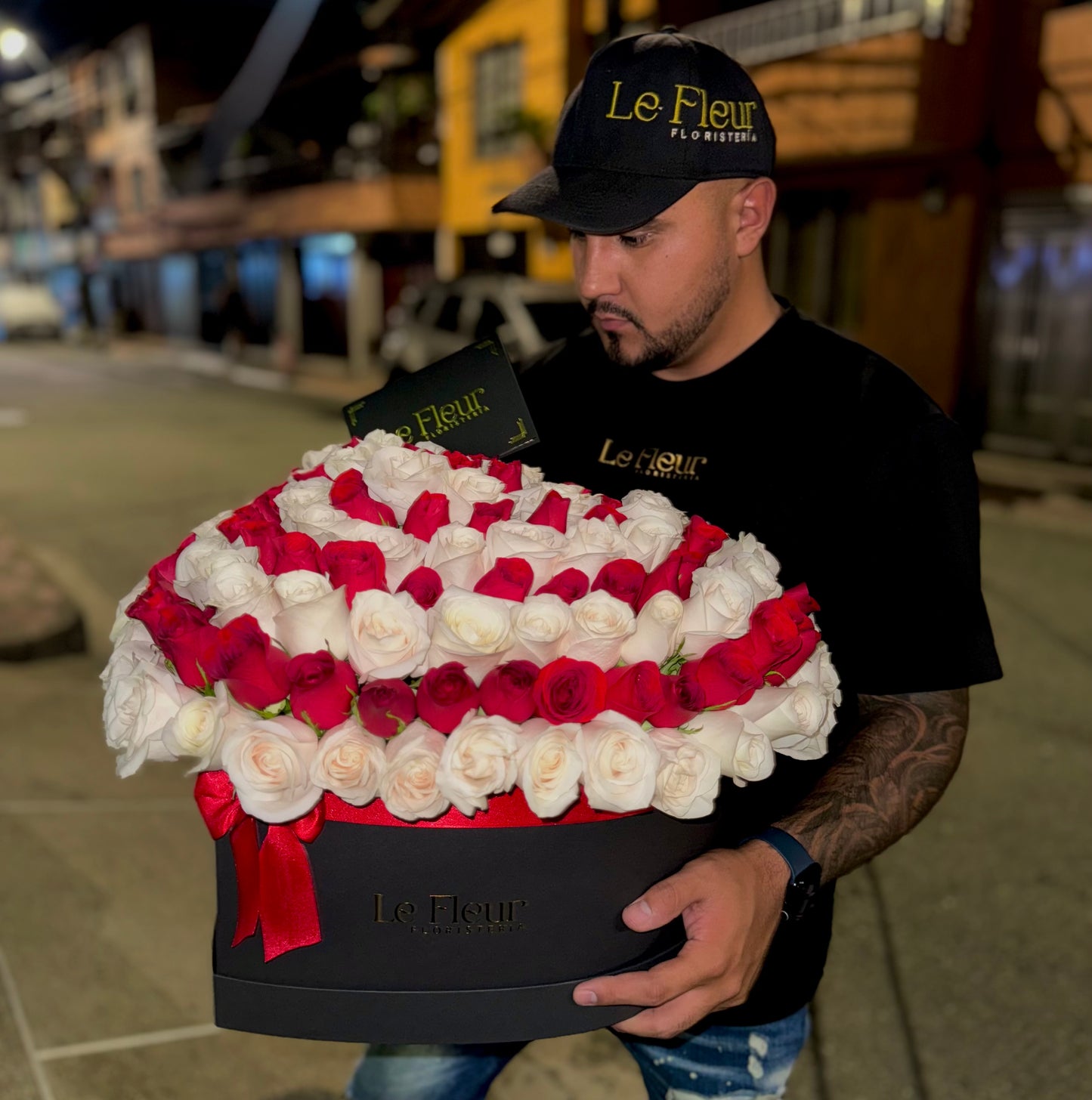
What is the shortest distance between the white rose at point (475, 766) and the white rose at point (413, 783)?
0.01 metres

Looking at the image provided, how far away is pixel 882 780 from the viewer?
1.51 meters

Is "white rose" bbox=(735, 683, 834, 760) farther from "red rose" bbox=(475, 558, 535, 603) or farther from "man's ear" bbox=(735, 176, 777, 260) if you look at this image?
"man's ear" bbox=(735, 176, 777, 260)

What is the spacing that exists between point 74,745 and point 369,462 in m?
3.75

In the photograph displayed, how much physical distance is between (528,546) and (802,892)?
572 mm

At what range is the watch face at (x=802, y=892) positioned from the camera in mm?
1354

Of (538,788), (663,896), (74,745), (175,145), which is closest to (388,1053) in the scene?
(663,896)

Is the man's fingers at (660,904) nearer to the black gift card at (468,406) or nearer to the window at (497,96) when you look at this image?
the black gift card at (468,406)

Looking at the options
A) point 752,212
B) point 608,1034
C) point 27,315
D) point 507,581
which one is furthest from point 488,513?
point 27,315

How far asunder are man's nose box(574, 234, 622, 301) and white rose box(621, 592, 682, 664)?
76cm

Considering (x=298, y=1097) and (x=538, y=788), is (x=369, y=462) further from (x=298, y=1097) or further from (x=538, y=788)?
(x=298, y=1097)

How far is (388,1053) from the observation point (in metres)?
1.80

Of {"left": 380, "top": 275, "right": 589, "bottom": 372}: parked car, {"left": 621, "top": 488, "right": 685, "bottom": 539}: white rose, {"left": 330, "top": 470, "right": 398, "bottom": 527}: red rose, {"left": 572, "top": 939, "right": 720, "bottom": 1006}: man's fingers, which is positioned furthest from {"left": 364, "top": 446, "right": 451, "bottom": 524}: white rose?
{"left": 380, "top": 275, "right": 589, "bottom": 372}: parked car

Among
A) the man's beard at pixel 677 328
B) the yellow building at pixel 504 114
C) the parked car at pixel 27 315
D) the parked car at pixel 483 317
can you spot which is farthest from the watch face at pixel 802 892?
the parked car at pixel 27 315

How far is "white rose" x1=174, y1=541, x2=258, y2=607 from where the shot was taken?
118cm
